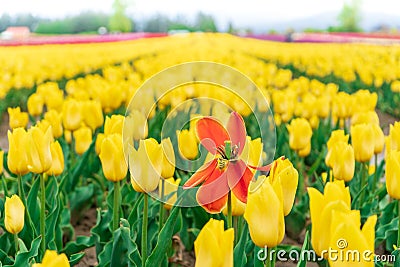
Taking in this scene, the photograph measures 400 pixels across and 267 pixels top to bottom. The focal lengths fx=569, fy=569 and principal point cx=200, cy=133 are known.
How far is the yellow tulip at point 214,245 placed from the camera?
3.32 ft

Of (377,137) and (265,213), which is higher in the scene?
(265,213)

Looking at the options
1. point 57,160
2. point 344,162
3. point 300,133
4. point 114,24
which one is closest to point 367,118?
point 300,133

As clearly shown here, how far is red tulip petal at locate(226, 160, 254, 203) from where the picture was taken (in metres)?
1.48

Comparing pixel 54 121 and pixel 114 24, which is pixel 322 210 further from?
pixel 114 24

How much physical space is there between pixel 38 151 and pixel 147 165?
0.51 m

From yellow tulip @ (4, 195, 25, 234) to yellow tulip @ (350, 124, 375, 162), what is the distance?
51.6 inches

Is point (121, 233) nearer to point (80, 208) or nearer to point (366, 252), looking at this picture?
point (366, 252)

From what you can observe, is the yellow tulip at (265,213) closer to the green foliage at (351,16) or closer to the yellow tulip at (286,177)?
the yellow tulip at (286,177)

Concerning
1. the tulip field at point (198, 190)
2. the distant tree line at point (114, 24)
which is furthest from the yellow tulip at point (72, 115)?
the distant tree line at point (114, 24)

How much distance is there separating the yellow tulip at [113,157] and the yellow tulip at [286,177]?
574mm

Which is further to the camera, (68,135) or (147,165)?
(68,135)

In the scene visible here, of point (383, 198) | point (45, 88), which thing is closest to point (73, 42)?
point (45, 88)

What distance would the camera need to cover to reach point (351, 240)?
1.04 m

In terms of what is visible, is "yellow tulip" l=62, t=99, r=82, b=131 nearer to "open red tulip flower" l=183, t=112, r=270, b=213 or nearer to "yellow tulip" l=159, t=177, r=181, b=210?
"yellow tulip" l=159, t=177, r=181, b=210
